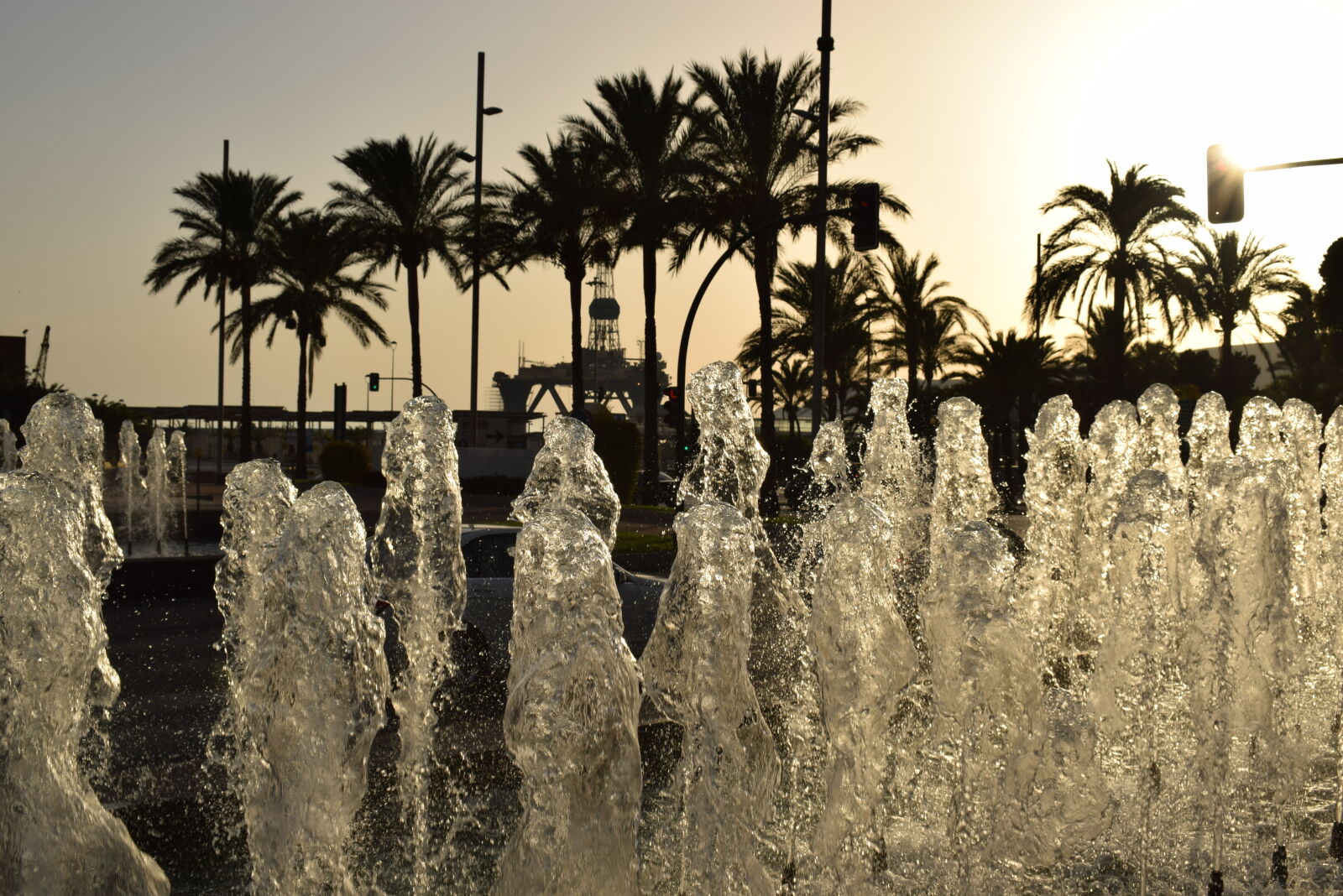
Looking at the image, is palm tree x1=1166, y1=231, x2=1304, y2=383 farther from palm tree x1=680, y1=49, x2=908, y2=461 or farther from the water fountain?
the water fountain

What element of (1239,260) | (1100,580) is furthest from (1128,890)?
(1239,260)

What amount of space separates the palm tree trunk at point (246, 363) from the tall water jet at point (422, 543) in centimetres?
3737

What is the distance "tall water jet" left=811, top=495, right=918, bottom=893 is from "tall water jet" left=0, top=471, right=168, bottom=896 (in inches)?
96.3

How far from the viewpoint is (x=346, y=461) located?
39.1 meters

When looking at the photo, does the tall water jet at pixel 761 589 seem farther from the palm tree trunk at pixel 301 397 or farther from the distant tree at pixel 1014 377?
the palm tree trunk at pixel 301 397

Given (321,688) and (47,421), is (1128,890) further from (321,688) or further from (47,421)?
(47,421)

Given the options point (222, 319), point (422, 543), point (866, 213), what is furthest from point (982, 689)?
point (222, 319)

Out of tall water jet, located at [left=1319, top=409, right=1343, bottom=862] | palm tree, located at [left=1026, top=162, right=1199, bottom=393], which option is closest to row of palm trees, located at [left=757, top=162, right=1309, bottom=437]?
palm tree, located at [left=1026, top=162, right=1199, bottom=393]

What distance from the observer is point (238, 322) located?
46.3 meters

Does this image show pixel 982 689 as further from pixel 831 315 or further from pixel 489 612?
pixel 831 315

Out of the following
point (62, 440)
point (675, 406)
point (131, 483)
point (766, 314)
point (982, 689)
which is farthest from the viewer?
point (766, 314)

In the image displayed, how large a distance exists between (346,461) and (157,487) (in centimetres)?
1563

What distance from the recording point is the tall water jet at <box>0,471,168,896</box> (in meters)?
4.50

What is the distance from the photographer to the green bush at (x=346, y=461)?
39062 mm
